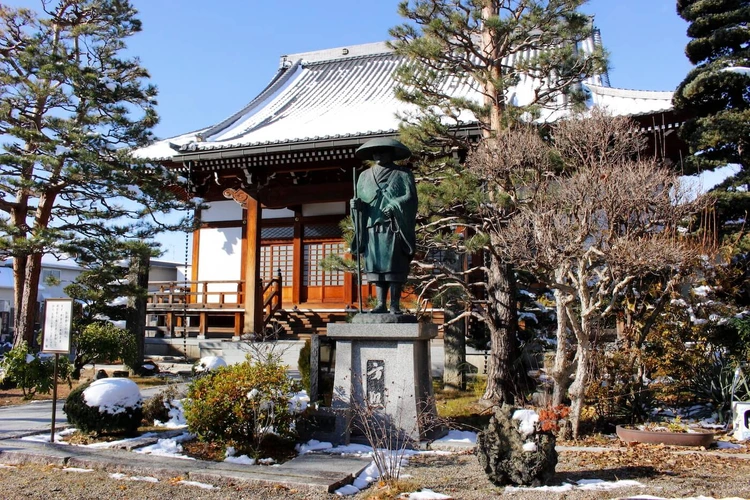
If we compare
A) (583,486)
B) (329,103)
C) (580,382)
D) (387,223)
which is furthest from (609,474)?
(329,103)

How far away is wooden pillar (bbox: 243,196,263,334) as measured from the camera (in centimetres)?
1371

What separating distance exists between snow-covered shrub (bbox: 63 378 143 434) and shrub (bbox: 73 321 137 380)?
4.48 meters

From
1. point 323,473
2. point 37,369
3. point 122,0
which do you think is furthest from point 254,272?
point 323,473

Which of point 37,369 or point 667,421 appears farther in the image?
point 37,369

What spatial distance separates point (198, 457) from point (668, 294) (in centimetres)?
601

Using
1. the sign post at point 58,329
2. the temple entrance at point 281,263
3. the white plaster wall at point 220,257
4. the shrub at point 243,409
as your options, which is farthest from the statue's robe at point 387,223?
the white plaster wall at point 220,257

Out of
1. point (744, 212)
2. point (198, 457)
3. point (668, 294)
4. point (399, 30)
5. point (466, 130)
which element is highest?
point (399, 30)

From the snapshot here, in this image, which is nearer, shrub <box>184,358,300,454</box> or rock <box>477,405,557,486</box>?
rock <box>477,405,557,486</box>

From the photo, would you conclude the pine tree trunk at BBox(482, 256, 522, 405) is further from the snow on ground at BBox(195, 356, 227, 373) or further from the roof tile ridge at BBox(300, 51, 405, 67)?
the roof tile ridge at BBox(300, 51, 405, 67)

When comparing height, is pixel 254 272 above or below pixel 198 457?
above

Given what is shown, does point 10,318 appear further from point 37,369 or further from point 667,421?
point 667,421

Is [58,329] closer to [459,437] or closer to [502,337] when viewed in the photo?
[459,437]

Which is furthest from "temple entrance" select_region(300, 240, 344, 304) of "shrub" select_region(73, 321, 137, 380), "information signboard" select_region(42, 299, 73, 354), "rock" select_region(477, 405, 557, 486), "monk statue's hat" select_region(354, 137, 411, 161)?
"rock" select_region(477, 405, 557, 486)

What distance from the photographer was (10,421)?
7977mm
